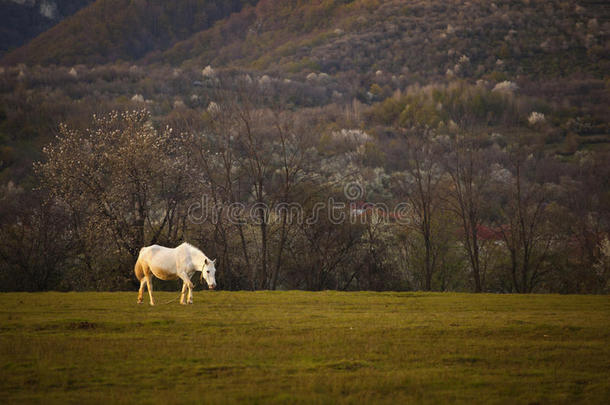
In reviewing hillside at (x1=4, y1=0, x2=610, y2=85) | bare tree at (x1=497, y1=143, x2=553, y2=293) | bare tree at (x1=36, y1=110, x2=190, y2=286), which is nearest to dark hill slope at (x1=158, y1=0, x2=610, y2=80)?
hillside at (x1=4, y1=0, x2=610, y2=85)

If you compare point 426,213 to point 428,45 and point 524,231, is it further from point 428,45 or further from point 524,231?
point 428,45

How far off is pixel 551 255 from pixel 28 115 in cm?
7657

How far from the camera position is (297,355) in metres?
13.9

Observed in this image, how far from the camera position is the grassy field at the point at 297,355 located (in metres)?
10.9

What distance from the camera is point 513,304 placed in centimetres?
2552

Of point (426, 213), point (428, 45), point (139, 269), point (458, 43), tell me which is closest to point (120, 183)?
point (139, 269)

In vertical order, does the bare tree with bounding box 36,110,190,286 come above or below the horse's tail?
above

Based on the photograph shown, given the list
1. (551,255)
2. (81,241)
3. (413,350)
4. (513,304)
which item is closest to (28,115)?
(81,241)

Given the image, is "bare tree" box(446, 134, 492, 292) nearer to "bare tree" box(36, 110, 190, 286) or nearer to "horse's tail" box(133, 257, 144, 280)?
"bare tree" box(36, 110, 190, 286)

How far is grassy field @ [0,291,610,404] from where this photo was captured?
1089cm

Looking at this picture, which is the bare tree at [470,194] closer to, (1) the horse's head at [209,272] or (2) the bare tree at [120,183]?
(2) the bare tree at [120,183]

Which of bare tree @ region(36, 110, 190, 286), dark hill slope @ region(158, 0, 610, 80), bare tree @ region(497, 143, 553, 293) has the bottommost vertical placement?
bare tree @ region(497, 143, 553, 293)

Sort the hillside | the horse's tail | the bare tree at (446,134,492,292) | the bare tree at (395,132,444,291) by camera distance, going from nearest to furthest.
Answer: the horse's tail
the bare tree at (446,134,492,292)
the bare tree at (395,132,444,291)
the hillside

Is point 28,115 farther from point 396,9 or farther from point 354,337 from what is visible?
point 396,9
